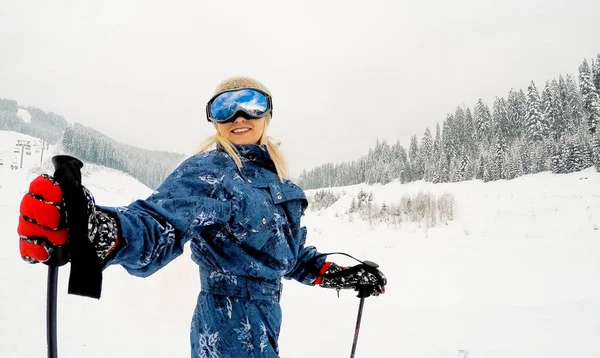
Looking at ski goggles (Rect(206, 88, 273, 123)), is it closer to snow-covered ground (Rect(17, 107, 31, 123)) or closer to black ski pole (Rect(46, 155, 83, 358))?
black ski pole (Rect(46, 155, 83, 358))

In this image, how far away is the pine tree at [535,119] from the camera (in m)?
47.3

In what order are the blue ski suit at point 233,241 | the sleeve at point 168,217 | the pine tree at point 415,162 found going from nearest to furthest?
1. the sleeve at point 168,217
2. the blue ski suit at point 233,241
3. the pine tree at point 415,162

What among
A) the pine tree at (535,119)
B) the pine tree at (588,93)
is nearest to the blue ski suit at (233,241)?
the pine tree at (588,93)

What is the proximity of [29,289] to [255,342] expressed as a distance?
12.9ft

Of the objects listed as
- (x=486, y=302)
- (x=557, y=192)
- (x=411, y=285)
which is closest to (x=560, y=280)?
(x=486, y=302)

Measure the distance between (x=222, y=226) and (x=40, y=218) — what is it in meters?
0.57

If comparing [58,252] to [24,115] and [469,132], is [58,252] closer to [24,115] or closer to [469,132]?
[469,132]

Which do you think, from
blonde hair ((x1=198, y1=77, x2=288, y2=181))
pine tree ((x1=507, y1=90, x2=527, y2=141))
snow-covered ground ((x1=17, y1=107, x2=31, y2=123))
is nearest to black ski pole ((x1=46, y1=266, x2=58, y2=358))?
blonde hair ((x1=198, y1=77, x2=288, y2=181))

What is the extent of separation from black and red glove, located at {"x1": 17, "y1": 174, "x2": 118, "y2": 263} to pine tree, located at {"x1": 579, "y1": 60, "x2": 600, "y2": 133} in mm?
49541

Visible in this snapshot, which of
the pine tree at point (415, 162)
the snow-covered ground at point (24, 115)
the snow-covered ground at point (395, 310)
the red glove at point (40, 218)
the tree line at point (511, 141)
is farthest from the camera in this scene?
the snow-covered ground at point (24, 115)

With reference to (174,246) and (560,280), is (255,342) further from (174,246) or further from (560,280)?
(560,280)

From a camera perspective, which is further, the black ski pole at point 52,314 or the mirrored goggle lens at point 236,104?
the mirrored goggle lens at point 236,104

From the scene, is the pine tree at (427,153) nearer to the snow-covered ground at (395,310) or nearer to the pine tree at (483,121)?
the pine tree at (483,121)

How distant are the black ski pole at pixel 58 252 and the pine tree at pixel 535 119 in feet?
188
